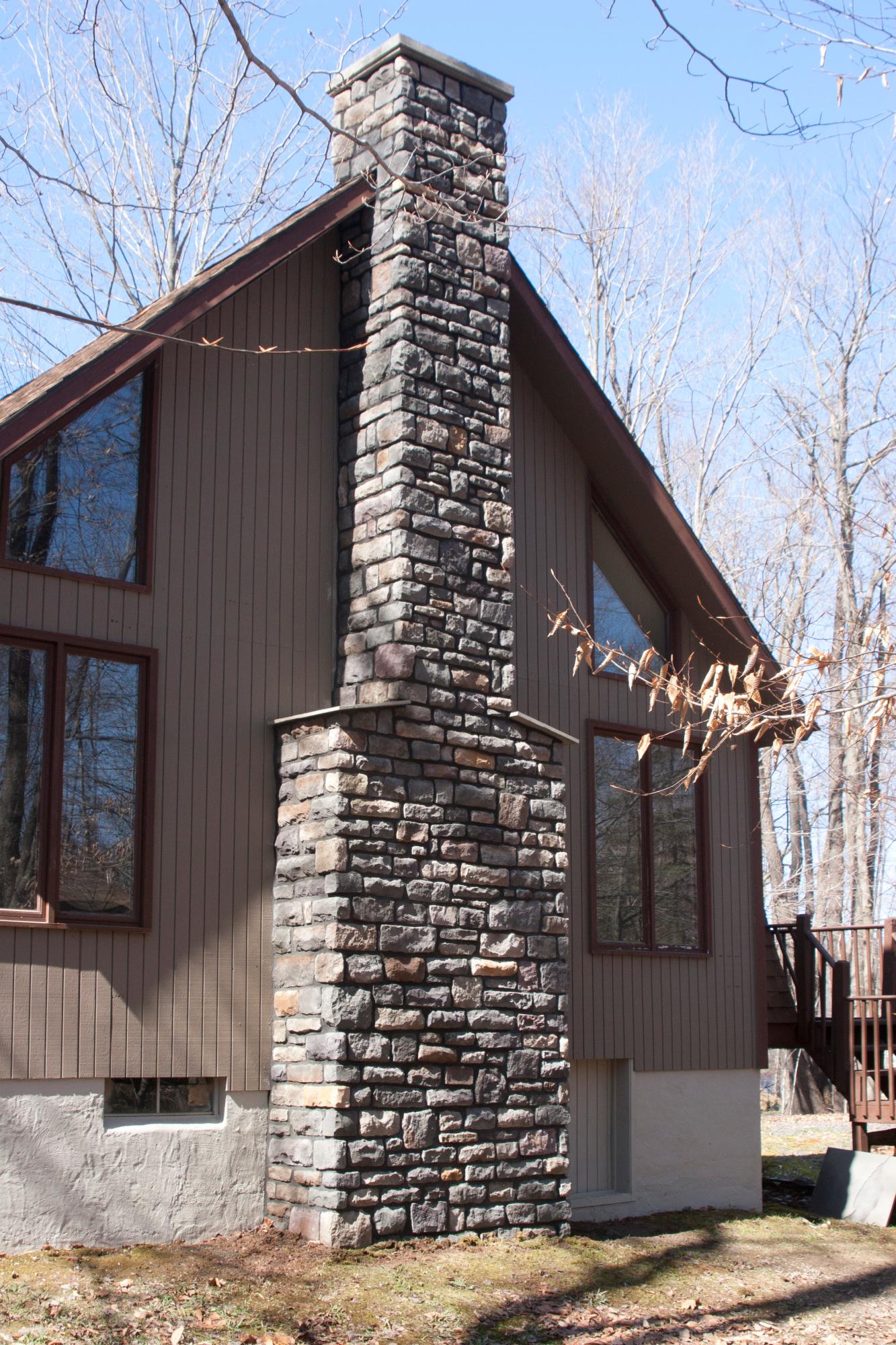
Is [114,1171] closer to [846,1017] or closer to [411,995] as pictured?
[411,995]

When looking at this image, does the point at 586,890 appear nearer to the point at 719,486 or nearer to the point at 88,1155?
the point at 88,1155

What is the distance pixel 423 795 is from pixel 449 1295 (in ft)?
9.84

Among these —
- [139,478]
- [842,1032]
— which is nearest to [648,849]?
[842,1032]

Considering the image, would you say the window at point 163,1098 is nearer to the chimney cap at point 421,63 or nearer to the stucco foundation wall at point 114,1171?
the stucco foundation wall at point 114,1171

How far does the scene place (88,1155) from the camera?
8.02 meters

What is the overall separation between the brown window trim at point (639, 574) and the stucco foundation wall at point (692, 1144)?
11.2 feet

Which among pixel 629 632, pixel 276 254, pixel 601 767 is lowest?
pixel 601 767

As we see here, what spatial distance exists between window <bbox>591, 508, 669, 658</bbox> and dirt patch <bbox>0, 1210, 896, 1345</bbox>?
190 inches

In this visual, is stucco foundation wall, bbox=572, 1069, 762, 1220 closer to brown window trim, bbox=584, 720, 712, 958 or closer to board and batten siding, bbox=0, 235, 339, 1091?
brown window trim, bbox=584, 720, 712, 958

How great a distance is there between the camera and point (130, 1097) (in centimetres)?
838

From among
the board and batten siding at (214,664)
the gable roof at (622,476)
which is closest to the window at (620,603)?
the gable roof at (622,476)

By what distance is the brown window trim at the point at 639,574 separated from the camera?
1182 centimetres

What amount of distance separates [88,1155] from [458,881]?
2780mm

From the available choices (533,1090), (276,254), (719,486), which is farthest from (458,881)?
(719,486)
